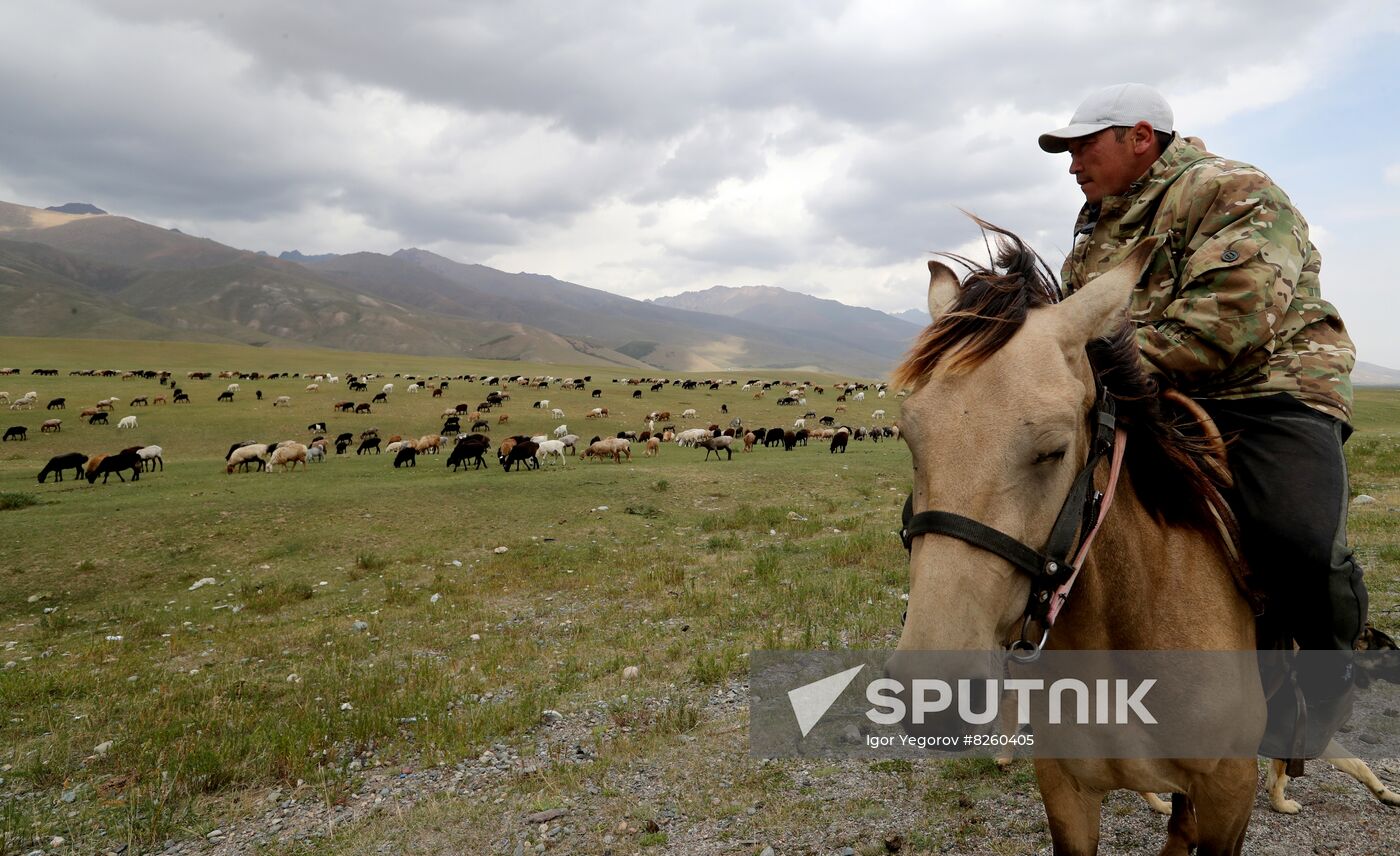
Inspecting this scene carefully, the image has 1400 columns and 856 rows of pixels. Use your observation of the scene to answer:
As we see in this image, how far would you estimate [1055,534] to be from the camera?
1817 millimetres

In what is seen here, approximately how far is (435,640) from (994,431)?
8076mm

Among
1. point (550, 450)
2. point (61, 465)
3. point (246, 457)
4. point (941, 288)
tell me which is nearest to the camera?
point (941, 288)

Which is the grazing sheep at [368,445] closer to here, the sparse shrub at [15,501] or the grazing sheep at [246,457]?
the grazing sheep at [246,457]

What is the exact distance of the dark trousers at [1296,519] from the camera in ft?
7.57

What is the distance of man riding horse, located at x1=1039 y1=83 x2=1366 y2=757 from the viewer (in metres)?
2.26

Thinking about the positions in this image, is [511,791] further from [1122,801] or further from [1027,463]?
[1027,463]

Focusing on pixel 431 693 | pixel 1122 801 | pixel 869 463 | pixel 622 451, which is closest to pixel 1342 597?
pixel 1122 801

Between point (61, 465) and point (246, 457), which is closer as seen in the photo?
point (61, 465)

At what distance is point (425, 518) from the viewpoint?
15.8m

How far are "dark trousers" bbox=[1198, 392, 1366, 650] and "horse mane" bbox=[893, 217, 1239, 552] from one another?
14 cm

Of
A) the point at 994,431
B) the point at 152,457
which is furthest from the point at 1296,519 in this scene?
the point at 152,457

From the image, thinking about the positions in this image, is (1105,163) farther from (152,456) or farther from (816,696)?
(152,456)

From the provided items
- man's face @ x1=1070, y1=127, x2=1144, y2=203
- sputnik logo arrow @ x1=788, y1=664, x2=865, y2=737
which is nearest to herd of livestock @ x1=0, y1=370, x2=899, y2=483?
sputnik logo arrow @ x1=788, y1=664, x2=865, y2=737

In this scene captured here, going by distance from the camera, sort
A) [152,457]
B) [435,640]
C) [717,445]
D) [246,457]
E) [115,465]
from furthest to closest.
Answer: [717,445], [152,457], [246,457], [115,465], [435,640]
